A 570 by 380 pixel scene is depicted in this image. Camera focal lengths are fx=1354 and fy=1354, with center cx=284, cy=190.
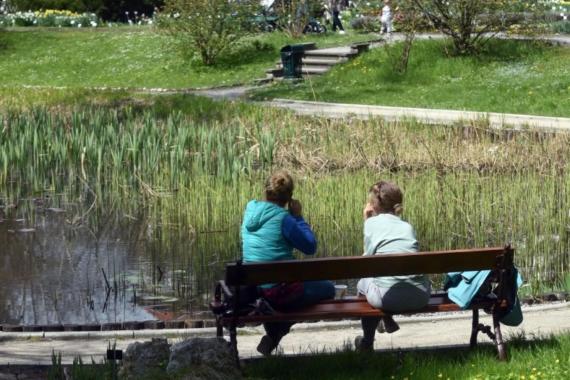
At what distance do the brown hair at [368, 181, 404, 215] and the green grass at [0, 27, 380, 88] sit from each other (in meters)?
21.9

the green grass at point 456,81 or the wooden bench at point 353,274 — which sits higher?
the wooden bench at point 353,274

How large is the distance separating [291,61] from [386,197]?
21379 millimetres

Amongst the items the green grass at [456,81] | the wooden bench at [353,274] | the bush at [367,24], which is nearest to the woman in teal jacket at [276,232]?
the wooden bench at [353,274]

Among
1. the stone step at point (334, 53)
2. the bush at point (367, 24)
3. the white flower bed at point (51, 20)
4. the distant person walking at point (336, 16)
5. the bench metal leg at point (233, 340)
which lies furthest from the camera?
the white flower bed at point (51, 20)

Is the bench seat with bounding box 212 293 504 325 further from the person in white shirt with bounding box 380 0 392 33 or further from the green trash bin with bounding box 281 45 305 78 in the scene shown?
the person in white shirt with bounding box 380 0 392 33

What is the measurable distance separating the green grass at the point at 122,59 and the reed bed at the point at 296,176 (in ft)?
36.7

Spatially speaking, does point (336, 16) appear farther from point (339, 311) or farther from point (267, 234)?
point (339, 311)

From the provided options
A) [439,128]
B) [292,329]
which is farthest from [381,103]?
[292,329]

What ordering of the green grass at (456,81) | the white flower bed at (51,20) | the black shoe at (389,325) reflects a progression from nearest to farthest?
the black shoe at (389,325)
the green grass at (456,81)
the white flower bed at (51,20)

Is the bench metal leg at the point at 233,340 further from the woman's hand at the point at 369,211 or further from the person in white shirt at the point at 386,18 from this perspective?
the person in white shirt at the point at 386,18

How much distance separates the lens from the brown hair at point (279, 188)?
8.19m

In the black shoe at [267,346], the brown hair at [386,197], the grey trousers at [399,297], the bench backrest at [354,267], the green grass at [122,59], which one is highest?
the brown hair at [386,197]

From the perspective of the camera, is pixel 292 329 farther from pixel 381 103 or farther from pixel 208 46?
pixel 208 46

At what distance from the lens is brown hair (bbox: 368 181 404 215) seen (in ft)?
26.5
